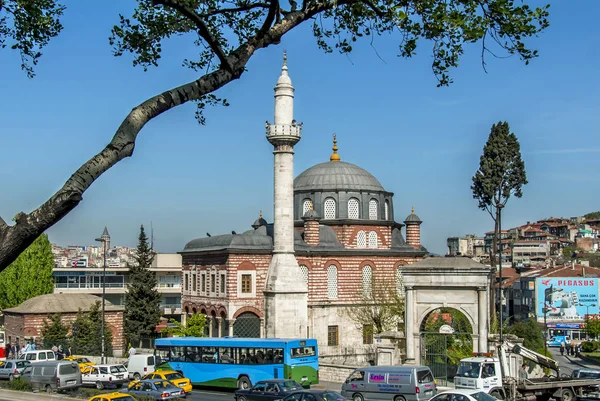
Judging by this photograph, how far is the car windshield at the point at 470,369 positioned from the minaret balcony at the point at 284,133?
2025cm

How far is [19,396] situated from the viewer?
25500mm

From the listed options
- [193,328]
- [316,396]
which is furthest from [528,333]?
[316,396]

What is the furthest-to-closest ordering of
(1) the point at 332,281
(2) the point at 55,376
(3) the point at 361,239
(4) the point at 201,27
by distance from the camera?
(3) the point at 361,239
(1) the point at 332,281
(2) the point at 55,376
(4) the point at 201,27

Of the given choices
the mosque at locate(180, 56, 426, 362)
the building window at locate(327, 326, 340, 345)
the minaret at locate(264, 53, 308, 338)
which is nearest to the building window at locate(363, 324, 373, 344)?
the mosque at locate(180, 56, 426, 362)

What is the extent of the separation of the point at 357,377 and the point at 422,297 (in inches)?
246

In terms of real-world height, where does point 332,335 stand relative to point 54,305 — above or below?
below

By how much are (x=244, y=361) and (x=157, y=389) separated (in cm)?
454

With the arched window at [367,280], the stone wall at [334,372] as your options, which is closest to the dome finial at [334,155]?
the arched window at [367,280]

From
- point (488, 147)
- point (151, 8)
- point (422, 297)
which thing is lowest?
point (422, 297)

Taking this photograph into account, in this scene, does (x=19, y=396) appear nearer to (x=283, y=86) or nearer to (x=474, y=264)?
(x=474, y=264)

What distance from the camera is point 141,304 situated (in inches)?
1984

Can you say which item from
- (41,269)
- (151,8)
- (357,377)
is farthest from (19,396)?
(41,269)

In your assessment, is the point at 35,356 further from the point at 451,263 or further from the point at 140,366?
the point at 451,263

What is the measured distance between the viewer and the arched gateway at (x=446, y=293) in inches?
1163
